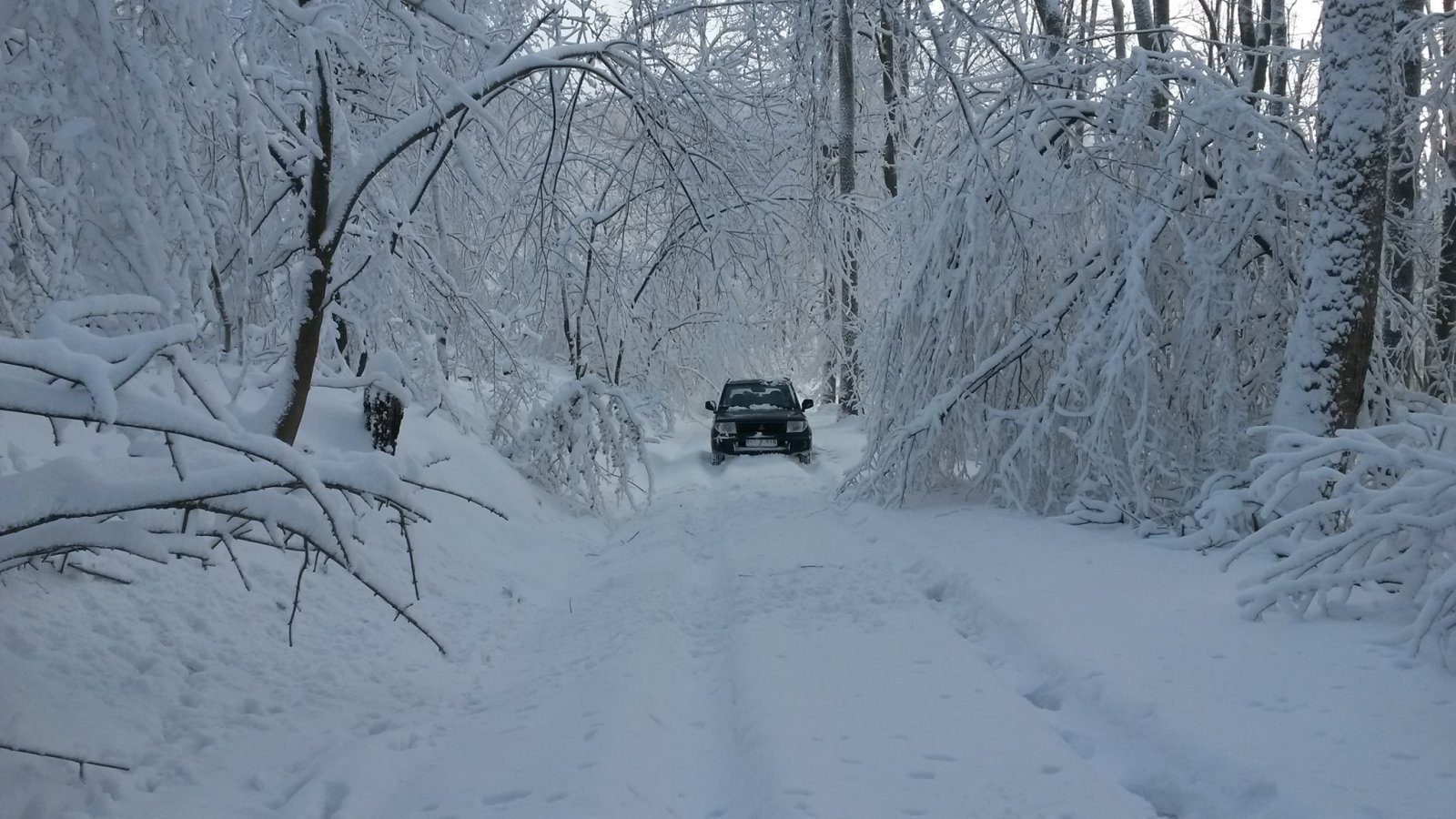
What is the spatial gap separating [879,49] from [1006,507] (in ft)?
15.0

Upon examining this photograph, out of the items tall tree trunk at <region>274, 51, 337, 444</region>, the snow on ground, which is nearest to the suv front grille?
the snow on ground

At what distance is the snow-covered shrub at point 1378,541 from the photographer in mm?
4727

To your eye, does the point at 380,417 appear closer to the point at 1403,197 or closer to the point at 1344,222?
the point at 1344,222

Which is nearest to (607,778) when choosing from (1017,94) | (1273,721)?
(1273,721)

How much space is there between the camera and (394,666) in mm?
5539

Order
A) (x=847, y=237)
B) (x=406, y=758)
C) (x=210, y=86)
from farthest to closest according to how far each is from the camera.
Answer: (x=847, y=237) < (x=406, y=758) < (x=210, y=86)

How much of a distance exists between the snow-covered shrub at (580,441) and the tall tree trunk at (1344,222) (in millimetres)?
6989

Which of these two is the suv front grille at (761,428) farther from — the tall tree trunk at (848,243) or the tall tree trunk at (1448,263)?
the tall tree trunk at (1448,263)

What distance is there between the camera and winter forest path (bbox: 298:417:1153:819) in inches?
146

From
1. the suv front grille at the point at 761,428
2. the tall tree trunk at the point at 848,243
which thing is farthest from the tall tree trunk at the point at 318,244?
the suv front grille at the point at 761,428

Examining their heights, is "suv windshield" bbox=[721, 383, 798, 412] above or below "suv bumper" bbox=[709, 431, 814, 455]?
above

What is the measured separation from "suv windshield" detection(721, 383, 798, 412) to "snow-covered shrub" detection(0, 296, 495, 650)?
13.4 metres

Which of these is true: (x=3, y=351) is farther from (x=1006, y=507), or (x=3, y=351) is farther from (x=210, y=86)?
(x=1006, y=507)

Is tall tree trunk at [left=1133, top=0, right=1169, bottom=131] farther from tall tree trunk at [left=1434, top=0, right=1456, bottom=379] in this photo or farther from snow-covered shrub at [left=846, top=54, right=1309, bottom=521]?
tall tree trunk at [left=1434, top=0, right=1456, bottom=379]
